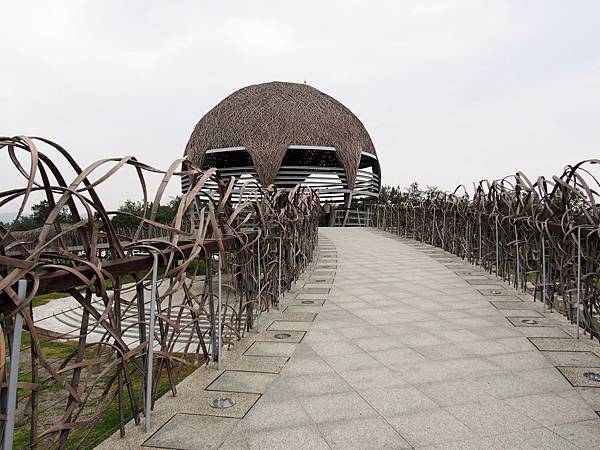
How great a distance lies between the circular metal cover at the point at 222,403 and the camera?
2.07m

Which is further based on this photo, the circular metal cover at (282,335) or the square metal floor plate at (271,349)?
the circular metal cover at (282,335)

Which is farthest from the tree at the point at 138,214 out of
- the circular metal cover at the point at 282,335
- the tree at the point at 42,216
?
the circular metal cover at the point at 282,335

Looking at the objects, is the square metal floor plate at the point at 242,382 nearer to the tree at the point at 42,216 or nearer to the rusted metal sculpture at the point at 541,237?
the tree at the point at 42,216

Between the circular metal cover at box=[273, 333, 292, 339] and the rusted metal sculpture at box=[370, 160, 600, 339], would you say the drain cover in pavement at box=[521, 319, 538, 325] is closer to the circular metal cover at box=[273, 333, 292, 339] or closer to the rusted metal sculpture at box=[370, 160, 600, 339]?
the rusted metal sculpture at box=[370, 160, 600, 339]

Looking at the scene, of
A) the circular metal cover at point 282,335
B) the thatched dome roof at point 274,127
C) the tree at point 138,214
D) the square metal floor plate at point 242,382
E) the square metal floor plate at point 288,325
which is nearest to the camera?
the square metal floor plate at point 242,382

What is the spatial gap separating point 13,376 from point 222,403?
3.78 feet

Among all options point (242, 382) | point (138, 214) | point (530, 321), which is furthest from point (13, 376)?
point (138, 214)

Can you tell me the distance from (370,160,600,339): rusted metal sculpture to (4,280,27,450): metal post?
2.98 metres

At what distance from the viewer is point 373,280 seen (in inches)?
223

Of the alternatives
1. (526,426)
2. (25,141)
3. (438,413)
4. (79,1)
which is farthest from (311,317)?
(79,1)

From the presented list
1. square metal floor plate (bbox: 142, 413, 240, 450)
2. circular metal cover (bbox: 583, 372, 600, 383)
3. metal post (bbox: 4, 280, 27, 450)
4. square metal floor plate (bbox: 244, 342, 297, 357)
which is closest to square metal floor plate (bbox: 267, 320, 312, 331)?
square metal floor plate (bbox: 244, 342, 297, 357)

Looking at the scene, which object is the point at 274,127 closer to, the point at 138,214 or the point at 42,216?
the point at 42,216

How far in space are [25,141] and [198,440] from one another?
1240 millimetres

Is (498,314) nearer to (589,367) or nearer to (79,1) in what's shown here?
(589,367)
